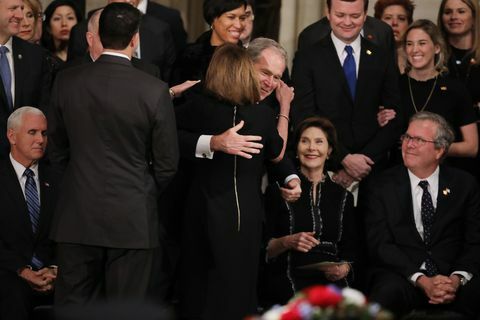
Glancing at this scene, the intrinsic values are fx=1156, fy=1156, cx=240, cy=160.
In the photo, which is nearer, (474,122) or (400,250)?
(400,250)

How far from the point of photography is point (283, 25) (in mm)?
9742

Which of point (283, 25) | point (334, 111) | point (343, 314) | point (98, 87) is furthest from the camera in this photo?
point (283, 25)

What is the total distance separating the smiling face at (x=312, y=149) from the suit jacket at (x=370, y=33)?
1.05 m

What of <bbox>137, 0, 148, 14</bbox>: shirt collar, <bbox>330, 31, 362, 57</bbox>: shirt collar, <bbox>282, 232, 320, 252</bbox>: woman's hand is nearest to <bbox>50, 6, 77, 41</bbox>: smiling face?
<bbox>137, 0, 148, 14</bbox>: shirt collar

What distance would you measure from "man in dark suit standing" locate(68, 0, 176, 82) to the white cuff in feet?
4.95

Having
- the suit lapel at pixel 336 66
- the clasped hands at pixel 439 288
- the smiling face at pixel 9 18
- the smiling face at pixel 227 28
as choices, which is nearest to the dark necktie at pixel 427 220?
the clasped hands at pixel 439 288

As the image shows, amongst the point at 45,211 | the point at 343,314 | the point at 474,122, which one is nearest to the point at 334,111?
the point at 474,122

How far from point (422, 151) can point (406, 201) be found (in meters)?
0.33

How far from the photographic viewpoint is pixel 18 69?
7.45 metres

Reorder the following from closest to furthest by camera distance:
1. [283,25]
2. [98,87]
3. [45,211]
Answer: [98,87] → [45,211] → [283,25]

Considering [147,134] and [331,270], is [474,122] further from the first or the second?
[147,134]

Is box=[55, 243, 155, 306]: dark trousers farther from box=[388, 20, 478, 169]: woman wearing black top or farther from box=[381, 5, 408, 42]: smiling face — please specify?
box=[381, 5, 408, 42]: smiling face

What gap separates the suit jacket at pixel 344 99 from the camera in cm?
747

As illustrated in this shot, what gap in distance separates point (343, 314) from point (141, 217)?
2.85 metres
